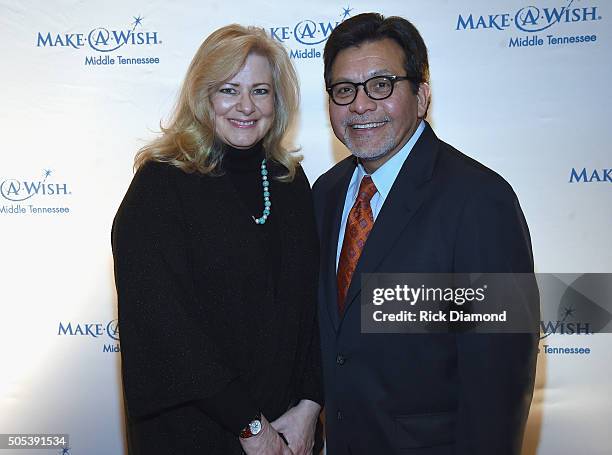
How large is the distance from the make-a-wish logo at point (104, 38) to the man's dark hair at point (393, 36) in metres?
1.35

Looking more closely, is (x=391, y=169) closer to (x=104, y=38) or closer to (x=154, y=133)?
(x=154, y=133)

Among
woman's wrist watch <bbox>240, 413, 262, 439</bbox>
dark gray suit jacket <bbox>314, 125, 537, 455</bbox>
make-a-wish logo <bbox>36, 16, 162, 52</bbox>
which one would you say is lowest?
woman's wrist watch <bbox>240, 413, 262, 439</bbox>

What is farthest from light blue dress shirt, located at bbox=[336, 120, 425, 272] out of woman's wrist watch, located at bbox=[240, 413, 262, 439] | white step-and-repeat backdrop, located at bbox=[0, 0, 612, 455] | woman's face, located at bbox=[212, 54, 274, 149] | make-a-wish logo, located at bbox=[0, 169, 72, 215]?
make-a-wish logo, located at bbox=[0, 169, 72, 215]

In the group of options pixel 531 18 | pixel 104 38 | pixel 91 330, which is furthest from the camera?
pixel 91 330

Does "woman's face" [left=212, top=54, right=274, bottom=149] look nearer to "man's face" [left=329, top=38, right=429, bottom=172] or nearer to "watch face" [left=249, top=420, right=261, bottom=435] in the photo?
"man's face" [left=329, top=38, right=429, bottom=172]

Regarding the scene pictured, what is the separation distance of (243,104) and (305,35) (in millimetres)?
1160

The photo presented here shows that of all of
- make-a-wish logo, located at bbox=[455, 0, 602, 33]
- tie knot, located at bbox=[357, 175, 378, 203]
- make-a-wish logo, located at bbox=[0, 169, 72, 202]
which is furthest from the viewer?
make-a-wish logo, located at bbox=[0, 169, 72, 202]

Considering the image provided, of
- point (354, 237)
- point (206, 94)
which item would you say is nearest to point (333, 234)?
point (354, 237)

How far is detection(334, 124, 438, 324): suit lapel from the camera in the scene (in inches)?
70.3

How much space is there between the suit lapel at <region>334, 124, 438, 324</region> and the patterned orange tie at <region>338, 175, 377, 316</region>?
0.06 m

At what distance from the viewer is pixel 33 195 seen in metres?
3.12

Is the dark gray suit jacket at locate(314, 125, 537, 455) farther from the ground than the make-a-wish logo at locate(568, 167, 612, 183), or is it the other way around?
the make-a-wish logo at locate(568, 167, 612, 183)

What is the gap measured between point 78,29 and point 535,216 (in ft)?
7.82

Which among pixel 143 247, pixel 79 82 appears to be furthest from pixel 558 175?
pixel 79 82
